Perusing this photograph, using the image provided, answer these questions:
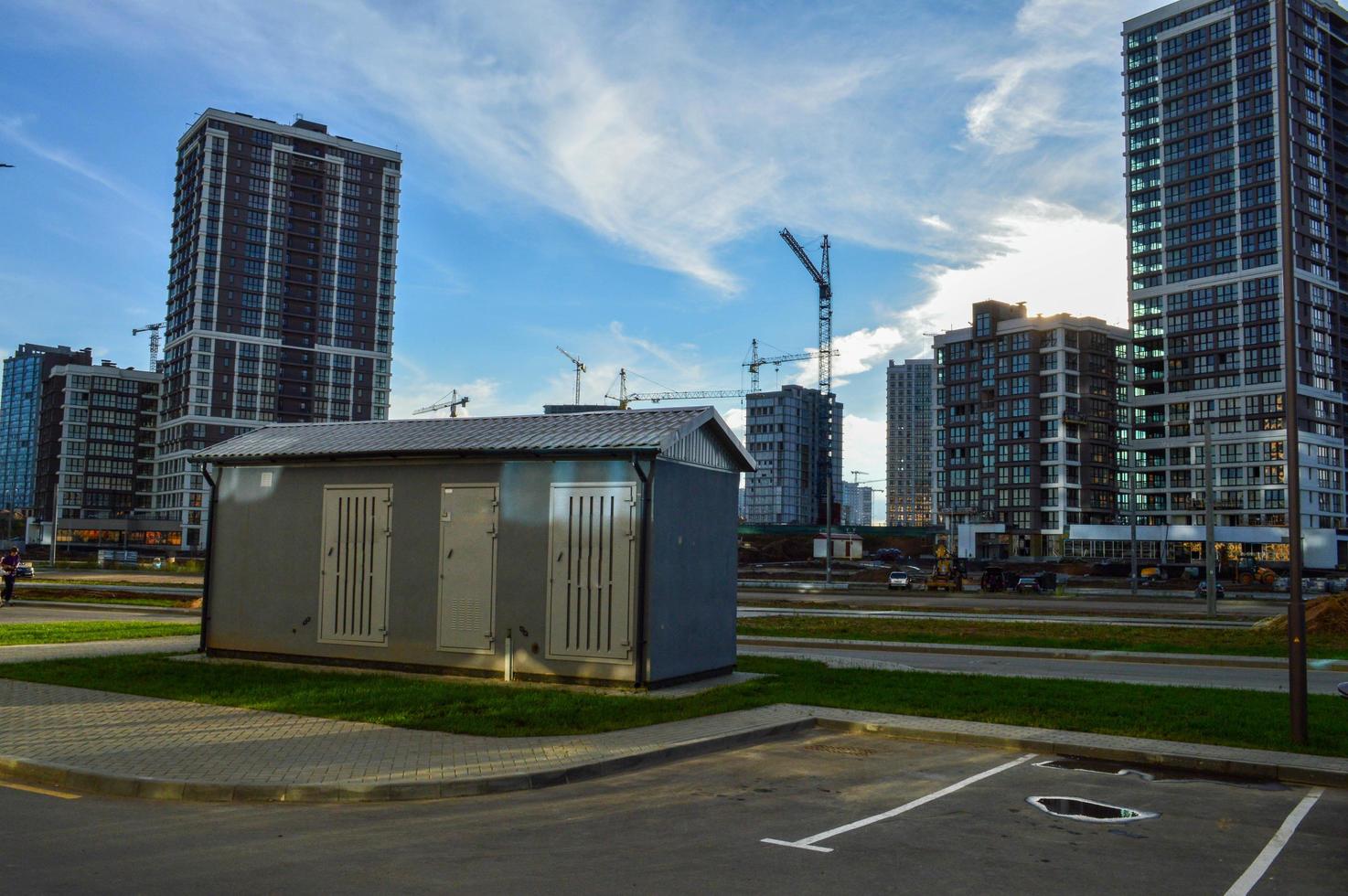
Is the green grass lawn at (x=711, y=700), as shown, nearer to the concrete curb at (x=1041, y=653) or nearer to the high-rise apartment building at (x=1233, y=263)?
the concrete curb at (x=1041, y=653)

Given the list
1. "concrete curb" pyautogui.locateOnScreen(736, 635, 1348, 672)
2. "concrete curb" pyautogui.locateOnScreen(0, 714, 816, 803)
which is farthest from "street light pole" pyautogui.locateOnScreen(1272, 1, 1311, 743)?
"concrete curb" pyautogui.locateOnScreen(736, 635, 1348, 672)

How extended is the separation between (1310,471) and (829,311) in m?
97.9

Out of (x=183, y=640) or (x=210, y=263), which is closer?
(x=183, y=640)

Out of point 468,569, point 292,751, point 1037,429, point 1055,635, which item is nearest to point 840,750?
point 292,751

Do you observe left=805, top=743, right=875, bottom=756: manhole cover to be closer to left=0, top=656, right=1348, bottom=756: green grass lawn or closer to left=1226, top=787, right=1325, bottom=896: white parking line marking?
left=0, top=656, right=1348, bottom=756: green grass lawn

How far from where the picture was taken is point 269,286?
511 feet

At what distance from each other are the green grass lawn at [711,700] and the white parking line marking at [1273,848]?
7.20 feet

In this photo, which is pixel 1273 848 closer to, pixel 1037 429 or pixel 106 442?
pixel 1037 429

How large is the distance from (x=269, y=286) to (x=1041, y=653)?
15397 cm

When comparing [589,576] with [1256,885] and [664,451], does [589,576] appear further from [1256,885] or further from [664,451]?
[1256,885]

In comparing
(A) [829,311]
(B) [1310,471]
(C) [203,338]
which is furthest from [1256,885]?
(A) [829,311]

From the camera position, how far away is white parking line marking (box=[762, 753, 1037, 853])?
760 cm

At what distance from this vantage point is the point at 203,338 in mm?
149875

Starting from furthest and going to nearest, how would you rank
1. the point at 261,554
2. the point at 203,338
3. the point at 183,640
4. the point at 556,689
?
the point at 203,338, the point at 183,640, the point at 261,554, the point at 556,689
